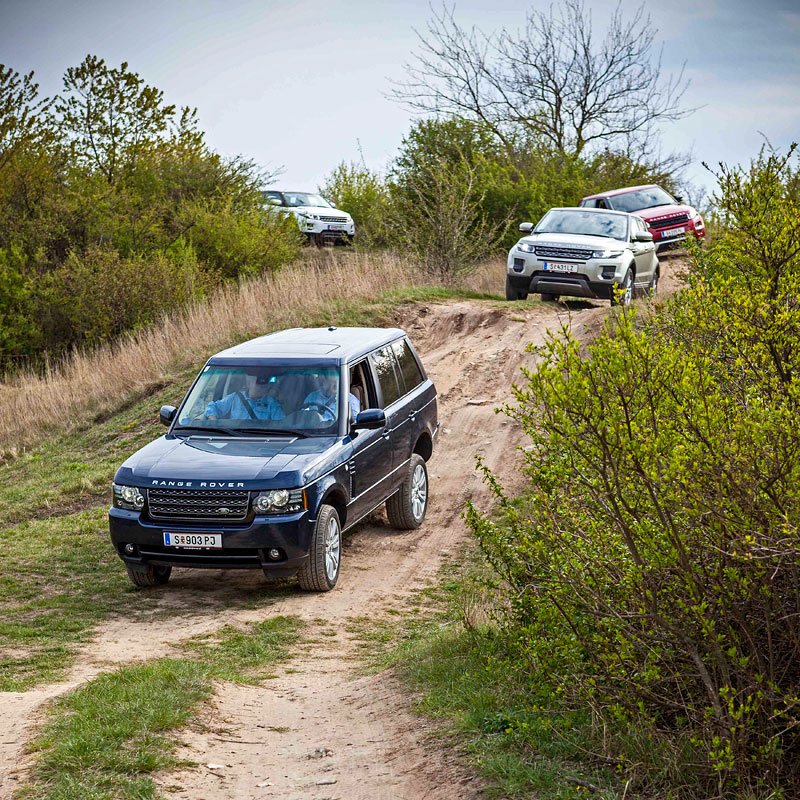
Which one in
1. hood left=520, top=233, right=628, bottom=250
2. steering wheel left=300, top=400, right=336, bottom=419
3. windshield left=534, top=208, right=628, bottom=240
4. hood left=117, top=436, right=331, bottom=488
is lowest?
hood left=117, top=436, right=331, bottom=488

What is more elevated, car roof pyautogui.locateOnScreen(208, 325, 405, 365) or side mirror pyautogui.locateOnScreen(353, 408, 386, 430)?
car roof pyautogui.locateOnScreen(208, 325, 405, 365)

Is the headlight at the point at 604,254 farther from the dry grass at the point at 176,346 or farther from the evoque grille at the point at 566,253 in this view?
the dry grass at the point at 176,346

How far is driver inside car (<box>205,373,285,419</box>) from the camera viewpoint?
32.7 ft

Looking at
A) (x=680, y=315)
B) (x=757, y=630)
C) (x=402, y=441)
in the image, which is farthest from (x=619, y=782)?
(x=402, y=441)

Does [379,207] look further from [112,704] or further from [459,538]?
[112,704]

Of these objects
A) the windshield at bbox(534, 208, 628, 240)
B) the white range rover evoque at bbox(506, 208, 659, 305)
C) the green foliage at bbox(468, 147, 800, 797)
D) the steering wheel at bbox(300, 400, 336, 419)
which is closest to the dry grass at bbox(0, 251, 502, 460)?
the white range rover evoque at bbox(506, 208, 659, 305)

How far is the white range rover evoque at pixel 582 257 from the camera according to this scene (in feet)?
62.7

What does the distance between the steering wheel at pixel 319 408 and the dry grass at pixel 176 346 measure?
9.27 meters

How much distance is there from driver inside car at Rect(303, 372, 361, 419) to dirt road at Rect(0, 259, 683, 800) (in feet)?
5.12

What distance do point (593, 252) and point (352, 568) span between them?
10.4 metres

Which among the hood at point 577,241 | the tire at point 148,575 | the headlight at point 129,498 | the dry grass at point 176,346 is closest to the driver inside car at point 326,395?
the headlight at point 129,498

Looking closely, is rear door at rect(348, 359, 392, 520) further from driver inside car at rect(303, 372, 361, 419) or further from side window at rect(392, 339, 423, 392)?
side window at rect(392, 339, 423, 392)

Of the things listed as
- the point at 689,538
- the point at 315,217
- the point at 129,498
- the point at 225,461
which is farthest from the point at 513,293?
the point at 315,217

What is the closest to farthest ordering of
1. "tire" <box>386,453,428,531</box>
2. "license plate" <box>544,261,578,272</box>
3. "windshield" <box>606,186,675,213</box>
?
1. "tire" <box>386,453,428,531</box>
2. "license plate" <box>544,261,578,272</box>
3. "windshield" <box>606,186,675,213</box>
